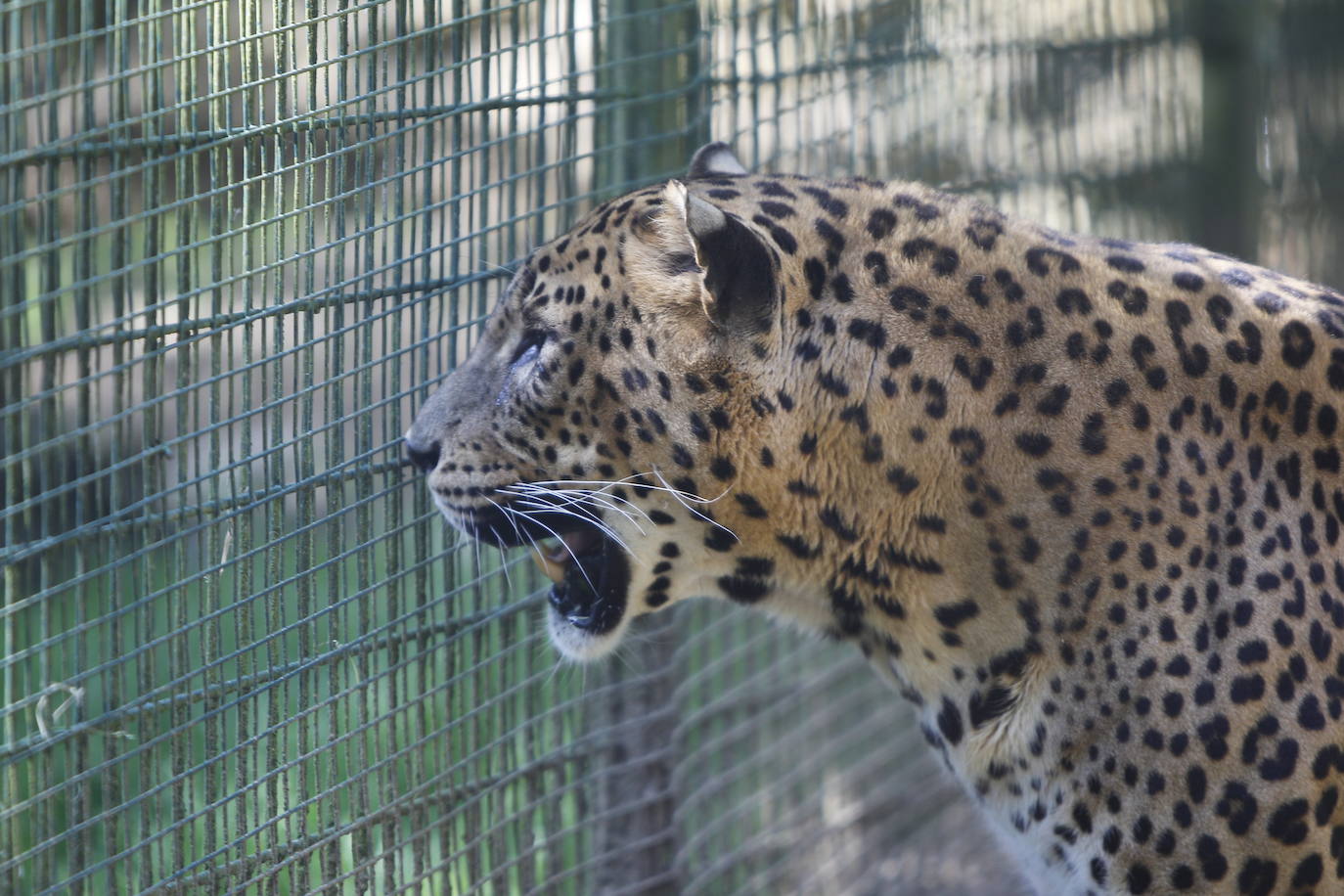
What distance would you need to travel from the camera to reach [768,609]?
12.0ft

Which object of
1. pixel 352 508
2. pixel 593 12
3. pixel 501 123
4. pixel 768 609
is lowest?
pixel 768 609

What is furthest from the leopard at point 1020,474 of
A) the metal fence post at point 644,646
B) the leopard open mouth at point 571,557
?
the metal fence post at point 644,646

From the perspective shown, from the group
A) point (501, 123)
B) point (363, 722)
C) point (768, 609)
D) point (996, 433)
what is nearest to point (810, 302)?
point (996, 433)

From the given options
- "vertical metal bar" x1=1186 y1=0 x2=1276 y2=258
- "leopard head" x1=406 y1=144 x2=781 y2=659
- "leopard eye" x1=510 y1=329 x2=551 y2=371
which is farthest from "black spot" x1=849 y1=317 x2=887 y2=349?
"vertical metal bar" x1=1186 y1=0 x2=1276 y2=258

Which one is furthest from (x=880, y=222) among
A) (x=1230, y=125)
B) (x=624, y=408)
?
(x=1230, y=125)

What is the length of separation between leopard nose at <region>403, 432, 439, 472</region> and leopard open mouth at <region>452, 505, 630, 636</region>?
15 centimetres

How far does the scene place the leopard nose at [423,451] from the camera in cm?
359

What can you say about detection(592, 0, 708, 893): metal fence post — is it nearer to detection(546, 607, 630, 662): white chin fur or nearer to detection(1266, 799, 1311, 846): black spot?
detection(546, 607, 630, 662): white chin fur

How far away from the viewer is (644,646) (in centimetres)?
477

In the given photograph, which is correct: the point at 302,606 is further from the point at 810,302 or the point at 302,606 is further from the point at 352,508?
the point at 810,302

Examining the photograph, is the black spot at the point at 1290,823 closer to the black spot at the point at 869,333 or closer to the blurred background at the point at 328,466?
the black spot at the point at 869,333

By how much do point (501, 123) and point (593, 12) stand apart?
616 mm

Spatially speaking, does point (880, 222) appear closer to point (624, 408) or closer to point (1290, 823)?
point (624, 408)

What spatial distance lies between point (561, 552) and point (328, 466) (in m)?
0.67
